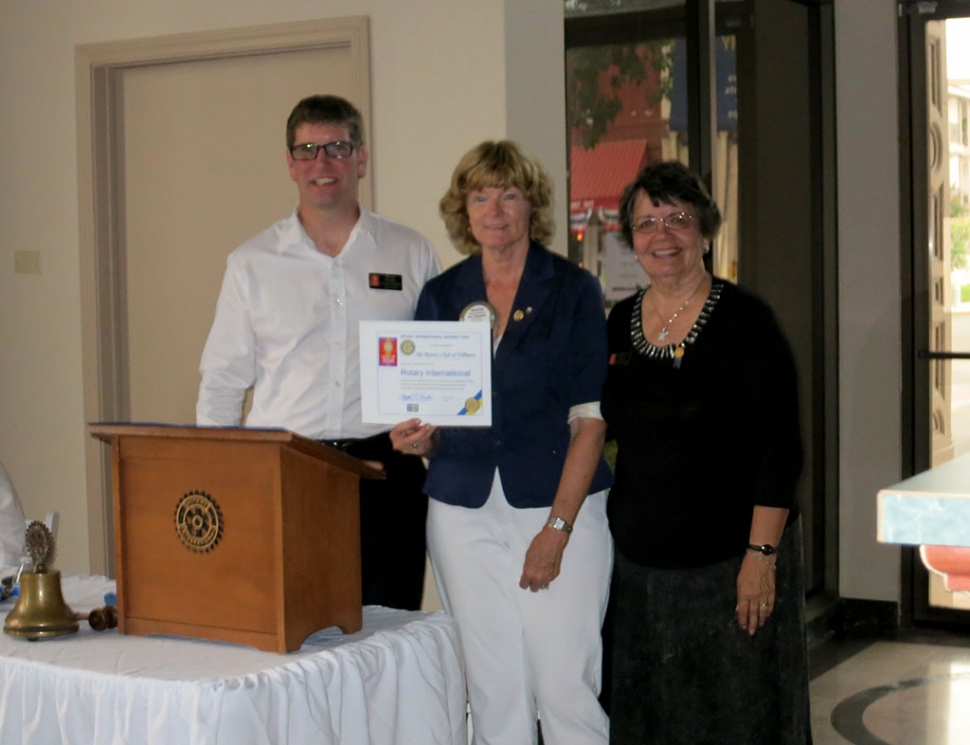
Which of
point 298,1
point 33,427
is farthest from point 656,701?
point 33,427

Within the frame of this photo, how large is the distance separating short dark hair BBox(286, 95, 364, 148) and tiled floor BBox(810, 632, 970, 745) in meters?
2.68

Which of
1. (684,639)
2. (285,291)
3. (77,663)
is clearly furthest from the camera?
(285,291)

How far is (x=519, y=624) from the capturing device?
2592mm

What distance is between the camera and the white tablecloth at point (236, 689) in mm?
1804

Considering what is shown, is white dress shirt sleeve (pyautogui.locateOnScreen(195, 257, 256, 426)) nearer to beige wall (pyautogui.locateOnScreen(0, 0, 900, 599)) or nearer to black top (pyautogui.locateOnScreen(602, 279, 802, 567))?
black top (pyautogui.locateOnScreen(602, 279, 802, 567))

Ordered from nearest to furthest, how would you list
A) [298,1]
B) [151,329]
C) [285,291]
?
[285,291]
[298,1]
[151,329]

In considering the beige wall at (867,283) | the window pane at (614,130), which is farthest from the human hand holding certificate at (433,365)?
the beige wall at (867,283)

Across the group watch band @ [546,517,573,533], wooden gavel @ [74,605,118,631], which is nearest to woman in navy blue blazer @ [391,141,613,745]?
watch band @ [546,517,573,533]

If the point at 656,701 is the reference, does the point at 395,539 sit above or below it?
above

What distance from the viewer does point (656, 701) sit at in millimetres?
2486

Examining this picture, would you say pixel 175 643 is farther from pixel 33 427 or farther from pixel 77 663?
pixel 33 427

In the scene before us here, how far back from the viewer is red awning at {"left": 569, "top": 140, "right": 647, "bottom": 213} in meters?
4.45

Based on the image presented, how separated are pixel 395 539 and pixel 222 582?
81cm

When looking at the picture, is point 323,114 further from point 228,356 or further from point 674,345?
point 674,345
